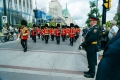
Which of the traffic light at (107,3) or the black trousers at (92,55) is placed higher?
the traffic light at (107,3)

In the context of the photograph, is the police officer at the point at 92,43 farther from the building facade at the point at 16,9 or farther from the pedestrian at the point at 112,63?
the building facade at the point at 16,9

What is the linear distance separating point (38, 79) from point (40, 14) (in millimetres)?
83687

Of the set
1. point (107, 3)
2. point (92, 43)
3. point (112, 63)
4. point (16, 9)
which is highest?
point (16, 9)

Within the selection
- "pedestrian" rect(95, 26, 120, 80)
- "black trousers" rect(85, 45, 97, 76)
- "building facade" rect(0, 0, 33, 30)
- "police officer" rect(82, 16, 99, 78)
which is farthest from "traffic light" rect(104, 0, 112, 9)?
"building facade" rect(0, 0, 33, 30)

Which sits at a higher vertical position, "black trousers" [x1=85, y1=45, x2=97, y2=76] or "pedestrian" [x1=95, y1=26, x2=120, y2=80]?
"pedestrian" [x1=95, y1=26, x2=120, y2=80]

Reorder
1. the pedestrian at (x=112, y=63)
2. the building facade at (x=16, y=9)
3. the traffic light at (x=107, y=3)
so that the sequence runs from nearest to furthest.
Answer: the pedestrian at (x=112, y=63)
the traffic light at (x=107, y=3)
the building facade at (x=16, y=9)

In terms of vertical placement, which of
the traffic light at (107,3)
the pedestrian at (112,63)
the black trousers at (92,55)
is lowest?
the black trousers at (92,55)

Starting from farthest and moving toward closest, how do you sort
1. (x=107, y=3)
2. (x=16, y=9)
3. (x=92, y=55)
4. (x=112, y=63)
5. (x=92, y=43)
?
(x=16, y=9), (x=107, y=3), (x=92, y=55), (x=92, y=43), (x=112, y=63)

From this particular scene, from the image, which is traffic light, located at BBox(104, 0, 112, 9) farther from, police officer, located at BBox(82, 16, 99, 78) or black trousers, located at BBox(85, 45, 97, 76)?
black trousers, located at BBox(85, 45, 97, 76)

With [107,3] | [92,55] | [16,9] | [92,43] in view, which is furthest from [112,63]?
[16,9]

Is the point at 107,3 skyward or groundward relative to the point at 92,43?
skyward

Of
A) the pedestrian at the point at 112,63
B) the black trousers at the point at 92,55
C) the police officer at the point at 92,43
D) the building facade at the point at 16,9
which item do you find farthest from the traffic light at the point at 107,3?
the building facade at the point at 16,9

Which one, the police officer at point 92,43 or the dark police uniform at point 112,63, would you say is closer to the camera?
the dark police uniform at point 112,63

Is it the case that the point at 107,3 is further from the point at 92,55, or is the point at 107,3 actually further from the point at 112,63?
the point at 112,63
